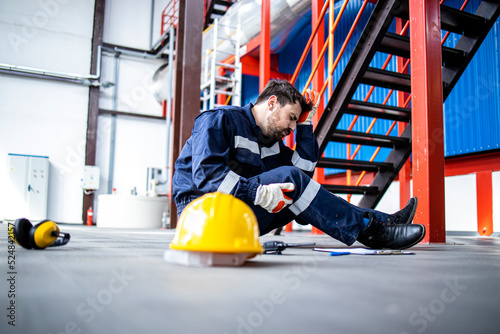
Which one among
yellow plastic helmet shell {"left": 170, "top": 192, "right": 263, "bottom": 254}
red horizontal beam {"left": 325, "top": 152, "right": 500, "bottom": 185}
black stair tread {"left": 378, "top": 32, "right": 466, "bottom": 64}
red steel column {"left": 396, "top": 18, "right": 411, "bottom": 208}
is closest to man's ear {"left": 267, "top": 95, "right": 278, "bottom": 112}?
yellow plastic helmet shell {"left": 170, "top": 192, "right": 263, "bottom": 254}

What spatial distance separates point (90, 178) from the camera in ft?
39.8

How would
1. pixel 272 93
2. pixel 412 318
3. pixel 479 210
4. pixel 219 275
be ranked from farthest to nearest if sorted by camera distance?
pixel 479 210, pixel 272 93, pixel 219 275, pixel 412 318

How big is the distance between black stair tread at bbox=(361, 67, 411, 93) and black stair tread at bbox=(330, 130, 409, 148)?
56 cm

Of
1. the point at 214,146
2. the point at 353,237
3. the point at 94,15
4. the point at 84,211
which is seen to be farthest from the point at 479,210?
the point at 94,15

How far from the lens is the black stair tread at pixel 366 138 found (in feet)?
15.0

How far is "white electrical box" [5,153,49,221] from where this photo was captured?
11.2 m

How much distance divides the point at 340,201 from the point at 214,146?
813mm

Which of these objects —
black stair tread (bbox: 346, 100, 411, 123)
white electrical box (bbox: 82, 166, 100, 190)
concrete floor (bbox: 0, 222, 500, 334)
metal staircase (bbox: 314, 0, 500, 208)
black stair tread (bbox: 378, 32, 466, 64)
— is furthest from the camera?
white electrical box (bbox: 82, 166, 100, 190)

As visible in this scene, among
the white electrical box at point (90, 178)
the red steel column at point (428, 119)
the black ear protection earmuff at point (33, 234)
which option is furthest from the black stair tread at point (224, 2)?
the black ear protection earmuff at point (33, 234)

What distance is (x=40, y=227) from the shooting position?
2066 millimetres

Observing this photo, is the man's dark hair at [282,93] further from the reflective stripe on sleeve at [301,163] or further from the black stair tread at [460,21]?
the black stair tread at [460,21]

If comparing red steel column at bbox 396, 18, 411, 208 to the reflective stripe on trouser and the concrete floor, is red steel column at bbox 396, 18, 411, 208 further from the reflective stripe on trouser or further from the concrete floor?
the concrete floor

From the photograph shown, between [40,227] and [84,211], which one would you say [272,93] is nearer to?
[40,227]

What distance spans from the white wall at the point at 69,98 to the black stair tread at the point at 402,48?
10014mm
